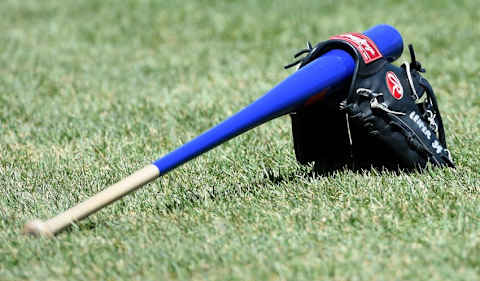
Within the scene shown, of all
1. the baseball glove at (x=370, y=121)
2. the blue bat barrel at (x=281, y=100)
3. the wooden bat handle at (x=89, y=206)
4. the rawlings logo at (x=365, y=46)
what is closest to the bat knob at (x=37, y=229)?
the wooden bat handle at (x=89, y=206)

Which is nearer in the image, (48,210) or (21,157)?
(48,210)

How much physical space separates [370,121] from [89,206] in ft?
4.05

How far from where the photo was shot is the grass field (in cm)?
266

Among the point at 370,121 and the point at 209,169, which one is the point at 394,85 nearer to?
the point at 370,121

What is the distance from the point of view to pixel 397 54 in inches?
141

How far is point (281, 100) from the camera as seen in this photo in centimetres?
322

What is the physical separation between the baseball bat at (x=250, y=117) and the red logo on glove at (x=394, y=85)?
13 cm

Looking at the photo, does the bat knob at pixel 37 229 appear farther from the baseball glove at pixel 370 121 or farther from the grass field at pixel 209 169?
the baseball glove at pixel 370 121

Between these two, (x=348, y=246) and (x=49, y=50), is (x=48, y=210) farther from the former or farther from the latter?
(x=49, y=50)

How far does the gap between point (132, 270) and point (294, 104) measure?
1.06 metres

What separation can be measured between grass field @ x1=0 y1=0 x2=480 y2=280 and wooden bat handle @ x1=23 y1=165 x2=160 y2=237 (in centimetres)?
5

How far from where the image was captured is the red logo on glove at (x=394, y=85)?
3.34 m

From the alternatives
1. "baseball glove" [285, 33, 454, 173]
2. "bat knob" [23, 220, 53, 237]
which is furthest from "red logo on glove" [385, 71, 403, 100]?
"bat knob" [23, 220, 53, 237]

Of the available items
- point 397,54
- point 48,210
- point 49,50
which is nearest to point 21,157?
point 48,210
